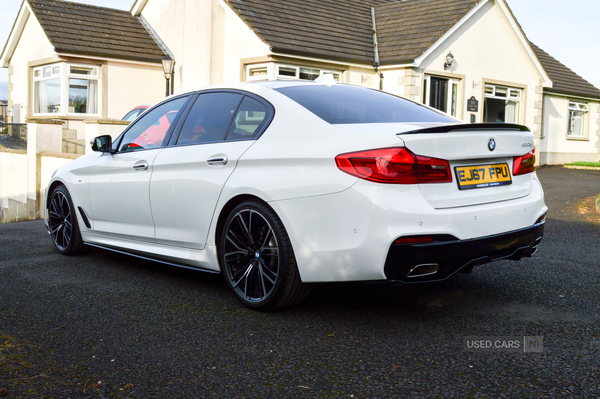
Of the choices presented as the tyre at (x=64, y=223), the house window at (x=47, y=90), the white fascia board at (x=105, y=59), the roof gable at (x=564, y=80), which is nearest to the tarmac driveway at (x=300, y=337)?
the tyre at (x=64, y=223)

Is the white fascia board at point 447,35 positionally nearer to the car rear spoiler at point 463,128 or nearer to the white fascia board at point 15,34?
the white fascia board at point 15,34

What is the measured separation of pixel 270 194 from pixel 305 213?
0.30 meters

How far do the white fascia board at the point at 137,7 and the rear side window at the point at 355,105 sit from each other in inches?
799

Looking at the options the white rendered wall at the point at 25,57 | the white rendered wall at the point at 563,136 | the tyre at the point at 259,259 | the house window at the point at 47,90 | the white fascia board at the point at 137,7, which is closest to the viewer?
the tyre at the point at 259,259

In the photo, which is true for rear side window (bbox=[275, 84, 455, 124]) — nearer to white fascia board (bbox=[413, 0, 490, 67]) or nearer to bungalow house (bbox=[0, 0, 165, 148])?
white fascia board (bbox=[413, 0, 490, 67])

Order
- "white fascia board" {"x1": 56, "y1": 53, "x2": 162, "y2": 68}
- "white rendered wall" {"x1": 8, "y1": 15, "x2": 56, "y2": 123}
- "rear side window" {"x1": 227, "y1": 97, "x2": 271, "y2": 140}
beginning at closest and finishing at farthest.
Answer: "rear side window" {"x1": 227, "y1": 97, "x2": 271, "y2": 140} → "white fascia board" {"x1": 56, "y1": 53, "x2": 162, "y2": 68} → "white rendered wall" {"x1": 8, "y1": 15, "x2": 56, "y2": 123}

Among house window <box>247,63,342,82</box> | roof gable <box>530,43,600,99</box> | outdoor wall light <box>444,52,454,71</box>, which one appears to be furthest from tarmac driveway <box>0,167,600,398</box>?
roof gable <box>530,43,600,99</box>

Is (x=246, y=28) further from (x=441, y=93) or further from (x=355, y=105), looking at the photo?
(x=355, y=105)

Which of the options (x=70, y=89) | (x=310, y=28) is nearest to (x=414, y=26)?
(x=310, y=28)

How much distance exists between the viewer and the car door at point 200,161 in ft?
14.1

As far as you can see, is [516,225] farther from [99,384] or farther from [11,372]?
[11,372]

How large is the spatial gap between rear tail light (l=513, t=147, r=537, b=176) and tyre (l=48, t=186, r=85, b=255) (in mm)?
4029

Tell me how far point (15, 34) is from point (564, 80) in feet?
69.0

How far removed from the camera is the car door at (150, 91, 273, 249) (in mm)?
4301
